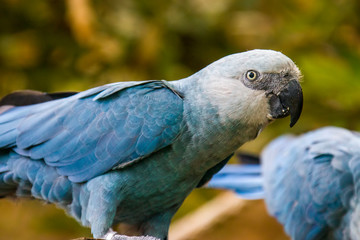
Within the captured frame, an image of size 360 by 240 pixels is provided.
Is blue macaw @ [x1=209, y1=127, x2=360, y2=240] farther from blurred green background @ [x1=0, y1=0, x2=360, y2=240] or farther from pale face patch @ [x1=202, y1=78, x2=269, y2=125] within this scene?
blurred green background @ [x1=0, y1=0, x2=360, y2=240]

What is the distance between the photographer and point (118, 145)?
175cm

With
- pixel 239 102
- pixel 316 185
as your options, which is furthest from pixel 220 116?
pixel 316 185

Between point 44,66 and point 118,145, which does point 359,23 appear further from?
point 118,145

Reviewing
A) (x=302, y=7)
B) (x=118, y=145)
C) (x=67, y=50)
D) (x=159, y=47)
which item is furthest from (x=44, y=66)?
(x=118, y=145)

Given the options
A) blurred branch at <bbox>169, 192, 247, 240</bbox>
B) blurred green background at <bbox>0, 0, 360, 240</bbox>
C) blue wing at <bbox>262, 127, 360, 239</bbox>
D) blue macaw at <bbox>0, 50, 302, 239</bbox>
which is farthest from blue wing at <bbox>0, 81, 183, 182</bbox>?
blurred green background at <bbox>0, 0, 360, 240</bbox>

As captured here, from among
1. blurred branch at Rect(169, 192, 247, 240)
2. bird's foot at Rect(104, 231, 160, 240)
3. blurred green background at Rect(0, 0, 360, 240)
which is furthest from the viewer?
blurred green background at Rect(0, 0, 360, 240)

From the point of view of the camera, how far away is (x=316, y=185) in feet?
7.66

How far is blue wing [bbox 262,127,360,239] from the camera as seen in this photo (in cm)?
229

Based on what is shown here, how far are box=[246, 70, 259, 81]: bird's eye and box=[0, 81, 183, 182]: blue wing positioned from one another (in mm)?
267

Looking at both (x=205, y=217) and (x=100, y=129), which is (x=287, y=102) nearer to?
(x=100, y=129)

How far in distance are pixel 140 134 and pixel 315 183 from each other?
3.33 ft

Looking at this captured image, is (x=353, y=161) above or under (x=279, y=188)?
above

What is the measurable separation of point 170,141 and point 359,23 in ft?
9.41

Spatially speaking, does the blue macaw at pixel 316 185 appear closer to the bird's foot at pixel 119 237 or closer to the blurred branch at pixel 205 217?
the blurred branch at pixel 205 217
